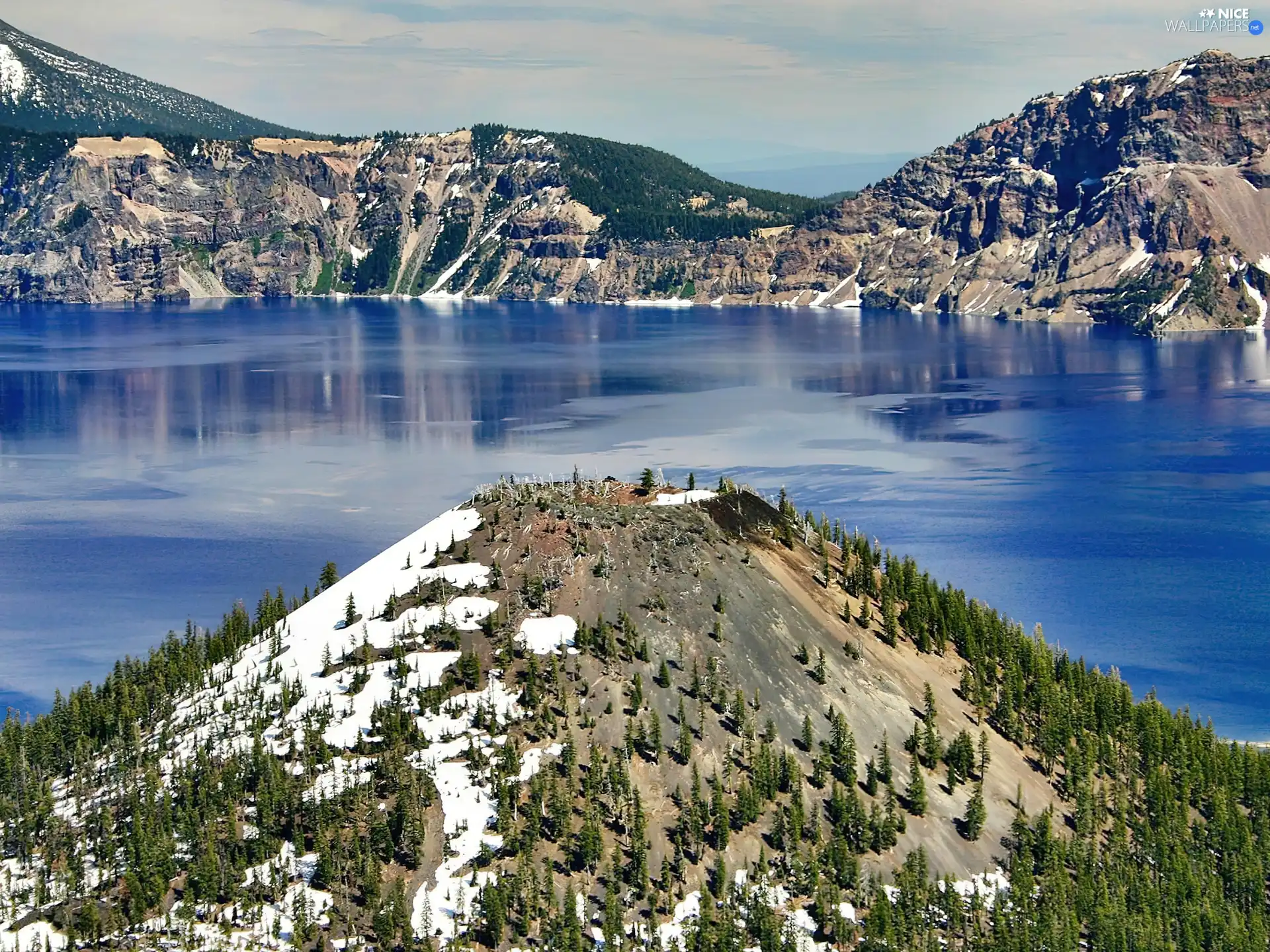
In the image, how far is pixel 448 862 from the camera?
82.1m

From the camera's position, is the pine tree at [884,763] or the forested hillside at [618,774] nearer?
the forested hillside at [618,774]

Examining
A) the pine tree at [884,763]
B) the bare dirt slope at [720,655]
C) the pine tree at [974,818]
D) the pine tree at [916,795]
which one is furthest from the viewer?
the pine tree at [884,763]

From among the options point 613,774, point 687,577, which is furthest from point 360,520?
point 613,774

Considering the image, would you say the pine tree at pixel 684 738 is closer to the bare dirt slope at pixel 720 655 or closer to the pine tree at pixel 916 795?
the bare dirt slope at pixel 720 655

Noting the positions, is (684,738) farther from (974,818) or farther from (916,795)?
(974,818)

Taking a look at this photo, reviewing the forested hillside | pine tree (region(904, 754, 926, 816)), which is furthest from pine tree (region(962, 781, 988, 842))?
pine tree (region(904, 754, 926, 816))

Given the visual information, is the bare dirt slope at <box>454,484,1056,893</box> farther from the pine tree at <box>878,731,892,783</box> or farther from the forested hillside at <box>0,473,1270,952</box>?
the pine tree at <box>878,731,892,783</box>

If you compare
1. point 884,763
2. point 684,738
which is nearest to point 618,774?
point 684,738

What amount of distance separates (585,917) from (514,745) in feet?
36.4

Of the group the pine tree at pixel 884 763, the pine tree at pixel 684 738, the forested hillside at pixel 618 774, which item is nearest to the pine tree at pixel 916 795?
the forested hillside at pixel 618 774

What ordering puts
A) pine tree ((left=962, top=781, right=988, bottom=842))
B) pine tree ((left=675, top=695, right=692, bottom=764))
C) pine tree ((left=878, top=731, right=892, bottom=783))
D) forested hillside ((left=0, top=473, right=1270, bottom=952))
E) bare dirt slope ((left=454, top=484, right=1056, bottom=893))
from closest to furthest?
1. forested hillside ((left=0, top=473, right=1270, bottom=952))
2. pine tree ((left=675, top=695, right=692, bottom=764))
3. bare dirt slope ((left=454, top=484, right=1056, bottom=893))
4. pine tree ((left=962, top=781, right=988, bottom=842))
5. pine tree ((left=878, top=731, right=892, bottom=783))

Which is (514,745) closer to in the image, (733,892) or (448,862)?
(448,862)

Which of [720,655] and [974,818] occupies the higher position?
[720,655]

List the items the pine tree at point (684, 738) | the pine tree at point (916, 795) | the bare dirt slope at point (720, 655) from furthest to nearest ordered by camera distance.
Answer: the pine tree at point (916, 795)
the bare dirt slope at point (720, 655)
the pine tree at point (684, 738)
